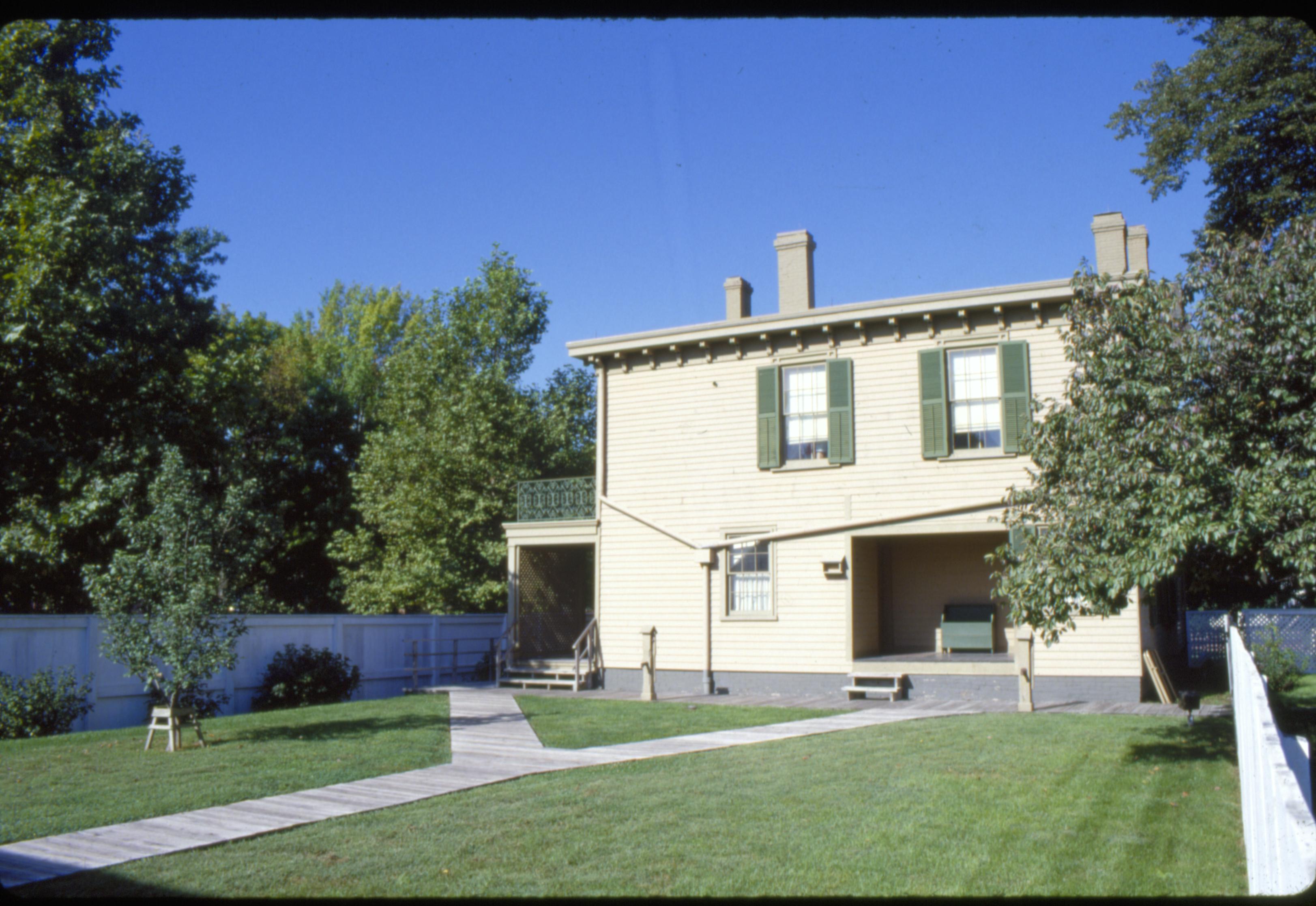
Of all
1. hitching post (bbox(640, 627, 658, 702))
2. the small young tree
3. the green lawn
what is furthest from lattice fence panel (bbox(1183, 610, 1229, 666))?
the small young tree

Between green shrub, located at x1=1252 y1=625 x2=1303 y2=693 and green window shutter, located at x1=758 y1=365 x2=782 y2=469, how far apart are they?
339 inches

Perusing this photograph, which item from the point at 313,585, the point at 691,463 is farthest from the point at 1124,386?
the point at 313,585

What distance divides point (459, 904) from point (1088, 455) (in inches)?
250

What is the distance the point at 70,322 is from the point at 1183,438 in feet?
56.9

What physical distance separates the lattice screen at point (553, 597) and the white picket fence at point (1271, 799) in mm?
15484

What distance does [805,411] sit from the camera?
17.5 m

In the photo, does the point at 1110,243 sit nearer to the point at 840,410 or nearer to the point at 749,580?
the point at 840,410

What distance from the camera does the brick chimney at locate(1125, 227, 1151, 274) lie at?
17.2 m

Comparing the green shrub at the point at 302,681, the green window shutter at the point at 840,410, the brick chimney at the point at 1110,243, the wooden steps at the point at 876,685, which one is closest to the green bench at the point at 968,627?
the wooden steps at the point at 876,685

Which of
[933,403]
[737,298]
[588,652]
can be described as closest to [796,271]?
[737,298]

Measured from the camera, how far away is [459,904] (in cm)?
509

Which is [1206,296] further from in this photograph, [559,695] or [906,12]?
[559,695]

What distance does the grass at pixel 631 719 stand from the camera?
11.8 meters

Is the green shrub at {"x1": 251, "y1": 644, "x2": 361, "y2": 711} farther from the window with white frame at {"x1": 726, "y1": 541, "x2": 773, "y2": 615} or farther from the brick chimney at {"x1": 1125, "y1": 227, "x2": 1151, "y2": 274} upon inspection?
the brick chimney at {"x1": 1125, "y1": 227, "x2": 1151, "y2": 274}
